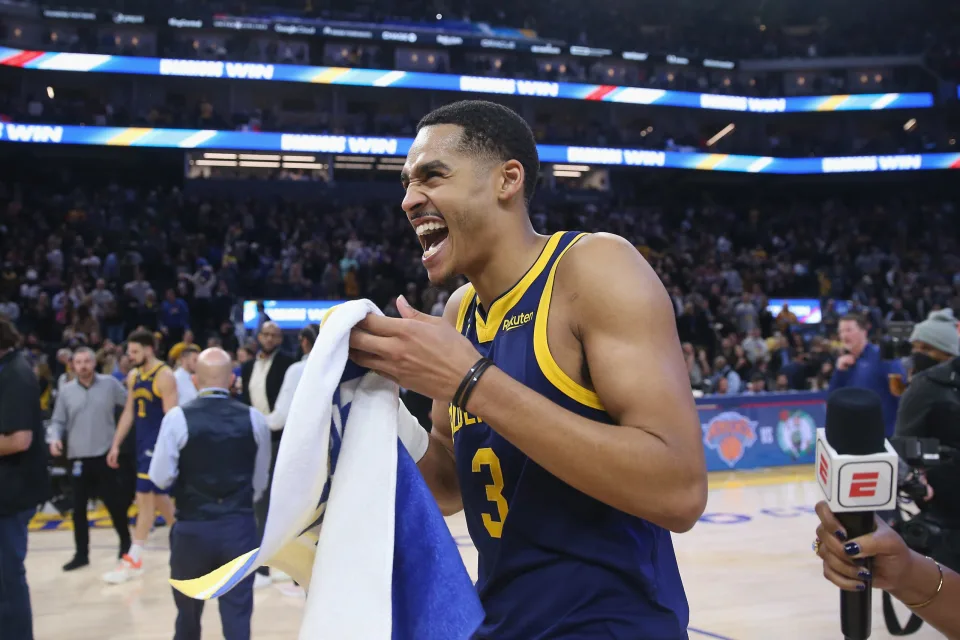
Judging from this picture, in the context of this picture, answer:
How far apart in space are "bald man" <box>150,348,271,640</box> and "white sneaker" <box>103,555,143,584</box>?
7.81 feet

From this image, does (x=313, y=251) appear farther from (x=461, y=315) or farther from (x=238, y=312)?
(x=461, y=315)

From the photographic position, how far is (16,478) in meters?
4.73

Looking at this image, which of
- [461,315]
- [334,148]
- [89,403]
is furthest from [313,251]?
[461,315]

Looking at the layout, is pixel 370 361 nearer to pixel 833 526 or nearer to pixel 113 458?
pixel 833 526

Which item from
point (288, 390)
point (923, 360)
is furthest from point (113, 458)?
point (923, 360)

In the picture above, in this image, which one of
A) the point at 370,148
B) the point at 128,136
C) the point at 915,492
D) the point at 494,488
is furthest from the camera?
the point at 370,148

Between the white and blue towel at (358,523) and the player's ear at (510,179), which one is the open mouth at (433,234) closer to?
the player's ear at (510,179)

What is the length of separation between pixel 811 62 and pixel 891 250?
942cm

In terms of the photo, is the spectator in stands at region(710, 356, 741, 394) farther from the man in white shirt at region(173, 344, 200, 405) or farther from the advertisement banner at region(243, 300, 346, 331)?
the man in white shirt at region(173, 344, 200, 405)

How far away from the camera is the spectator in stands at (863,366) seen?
739cm

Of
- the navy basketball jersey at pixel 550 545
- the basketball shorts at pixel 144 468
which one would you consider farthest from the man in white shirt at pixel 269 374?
the navy basketball jersey at pixel 550 545

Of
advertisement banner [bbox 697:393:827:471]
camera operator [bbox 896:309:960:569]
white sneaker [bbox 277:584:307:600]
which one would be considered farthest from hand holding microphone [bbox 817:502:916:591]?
advertisement banner [bbox 697:393:827:471]

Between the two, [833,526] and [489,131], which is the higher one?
[489,131]

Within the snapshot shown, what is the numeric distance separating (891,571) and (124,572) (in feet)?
23.3
